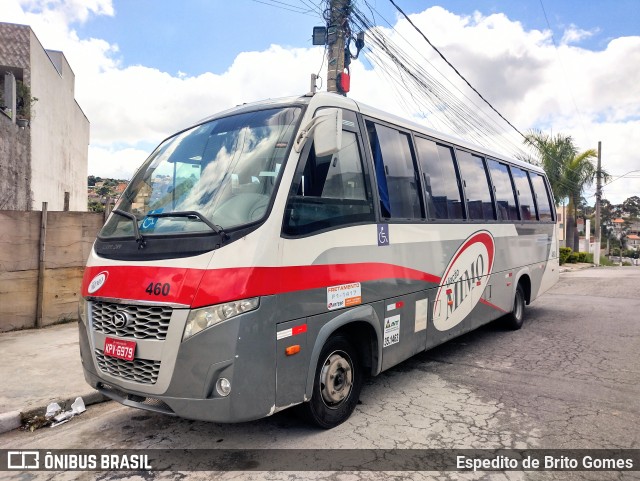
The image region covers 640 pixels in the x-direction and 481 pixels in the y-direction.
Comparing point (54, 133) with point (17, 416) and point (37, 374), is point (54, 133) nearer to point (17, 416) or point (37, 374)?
point (37, 374)

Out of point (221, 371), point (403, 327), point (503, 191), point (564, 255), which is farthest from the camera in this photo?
point (564, 255)

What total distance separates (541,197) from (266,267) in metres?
7.81

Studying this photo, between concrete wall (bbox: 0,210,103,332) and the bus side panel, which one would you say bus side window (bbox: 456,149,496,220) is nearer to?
the bus side panel

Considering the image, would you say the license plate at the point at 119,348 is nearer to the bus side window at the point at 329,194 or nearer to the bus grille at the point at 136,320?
the bus grille at the point at 136,320

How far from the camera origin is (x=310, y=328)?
3.65 m

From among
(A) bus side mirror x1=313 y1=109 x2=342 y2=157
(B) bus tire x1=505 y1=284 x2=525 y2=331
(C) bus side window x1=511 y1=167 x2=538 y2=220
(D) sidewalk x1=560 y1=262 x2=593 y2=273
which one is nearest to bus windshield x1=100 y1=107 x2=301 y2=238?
(A) bus side mirror x1=313 y1=109 x2=342 y2=157

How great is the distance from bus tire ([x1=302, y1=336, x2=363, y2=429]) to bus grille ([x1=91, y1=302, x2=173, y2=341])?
1.30m

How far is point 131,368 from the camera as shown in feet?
11.2

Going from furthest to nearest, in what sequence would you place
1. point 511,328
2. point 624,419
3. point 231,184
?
point 511,328 < point 624,419 < point 231,184

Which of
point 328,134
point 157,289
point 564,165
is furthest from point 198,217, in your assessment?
point 564,165

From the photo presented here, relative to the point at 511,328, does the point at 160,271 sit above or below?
above

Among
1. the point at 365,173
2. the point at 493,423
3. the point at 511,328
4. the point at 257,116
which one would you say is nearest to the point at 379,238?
the point at 365,173

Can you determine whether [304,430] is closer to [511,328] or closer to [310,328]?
[310,328]

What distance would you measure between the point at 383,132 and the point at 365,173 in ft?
2.24
